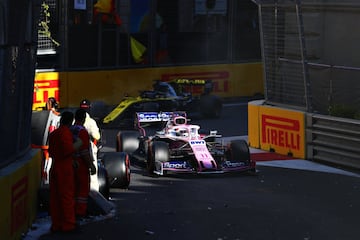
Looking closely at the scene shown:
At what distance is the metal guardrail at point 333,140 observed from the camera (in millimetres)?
13703

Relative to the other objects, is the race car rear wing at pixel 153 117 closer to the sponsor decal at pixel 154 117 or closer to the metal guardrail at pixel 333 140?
the sponsor decal at pixel 154 117

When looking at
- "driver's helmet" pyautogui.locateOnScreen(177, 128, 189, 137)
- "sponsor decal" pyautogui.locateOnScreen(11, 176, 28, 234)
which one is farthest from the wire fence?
"sponsor decal" pyautogui.locateOnScreen(11, 176, 28, 234)

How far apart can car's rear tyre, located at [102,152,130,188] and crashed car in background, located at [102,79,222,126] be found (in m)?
7.90

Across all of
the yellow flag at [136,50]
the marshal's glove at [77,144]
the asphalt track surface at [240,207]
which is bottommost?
the asphalt track surface at [240,207]

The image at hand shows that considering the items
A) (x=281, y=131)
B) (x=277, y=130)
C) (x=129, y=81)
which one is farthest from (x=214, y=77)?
(x=281, y=131)

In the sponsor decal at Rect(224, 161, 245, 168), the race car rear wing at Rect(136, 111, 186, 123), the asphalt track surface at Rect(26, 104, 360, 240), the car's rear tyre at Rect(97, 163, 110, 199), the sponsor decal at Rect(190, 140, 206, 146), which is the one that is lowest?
the asphalt track surface at Rect(26, 104, 360, 240)

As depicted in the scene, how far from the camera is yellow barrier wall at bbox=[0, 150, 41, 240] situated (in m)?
7.71

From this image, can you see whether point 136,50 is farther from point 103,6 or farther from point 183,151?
point 183,151

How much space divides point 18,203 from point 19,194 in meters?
0.11

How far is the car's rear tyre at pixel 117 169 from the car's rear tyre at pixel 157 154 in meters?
1.26

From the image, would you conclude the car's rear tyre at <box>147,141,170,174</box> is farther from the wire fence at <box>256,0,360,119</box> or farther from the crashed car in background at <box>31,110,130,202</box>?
the wire fence at <box>256,0,360,119</box>

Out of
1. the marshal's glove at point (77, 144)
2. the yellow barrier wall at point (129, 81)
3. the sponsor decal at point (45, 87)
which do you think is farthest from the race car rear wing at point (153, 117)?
the sponsor decal at point (45, 87)

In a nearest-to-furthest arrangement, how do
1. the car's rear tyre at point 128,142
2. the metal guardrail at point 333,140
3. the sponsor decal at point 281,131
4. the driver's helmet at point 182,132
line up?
the metal guardrail at point 333,140 → the driver's helmet at point 182,132 → the car's rear tyre at point 128,142 → the sponsor decal at point 281,131

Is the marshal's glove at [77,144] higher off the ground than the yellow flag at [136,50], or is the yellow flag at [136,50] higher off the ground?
the yellow flag at [136,50]
